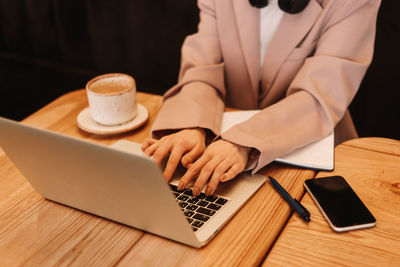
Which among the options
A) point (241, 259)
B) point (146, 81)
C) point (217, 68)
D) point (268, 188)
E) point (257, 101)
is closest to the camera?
point (241, 259)

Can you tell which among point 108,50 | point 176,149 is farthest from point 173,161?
point 108,50

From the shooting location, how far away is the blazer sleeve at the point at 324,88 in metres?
0.78

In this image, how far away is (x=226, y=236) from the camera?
0.56m

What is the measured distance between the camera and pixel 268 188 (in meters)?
0.67

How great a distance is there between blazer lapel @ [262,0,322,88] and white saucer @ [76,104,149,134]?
394 mm

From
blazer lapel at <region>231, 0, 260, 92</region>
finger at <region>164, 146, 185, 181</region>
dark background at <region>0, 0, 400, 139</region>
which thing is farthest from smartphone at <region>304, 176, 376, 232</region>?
dark background at <region>0, 0, 400, 139</region>

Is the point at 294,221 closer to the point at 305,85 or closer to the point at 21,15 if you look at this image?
the point at 305,85

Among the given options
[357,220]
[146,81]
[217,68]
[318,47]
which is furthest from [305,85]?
[146,81]

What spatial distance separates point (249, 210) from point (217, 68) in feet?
1.73

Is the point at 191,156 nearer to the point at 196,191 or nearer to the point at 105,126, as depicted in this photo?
the point at 196,191

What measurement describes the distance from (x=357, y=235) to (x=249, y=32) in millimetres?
682

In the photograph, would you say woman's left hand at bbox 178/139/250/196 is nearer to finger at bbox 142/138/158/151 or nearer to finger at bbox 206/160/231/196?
finger at bbox 206/160/231/196

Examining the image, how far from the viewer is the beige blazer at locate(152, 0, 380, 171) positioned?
0.80 metres

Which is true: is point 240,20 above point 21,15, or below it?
above
